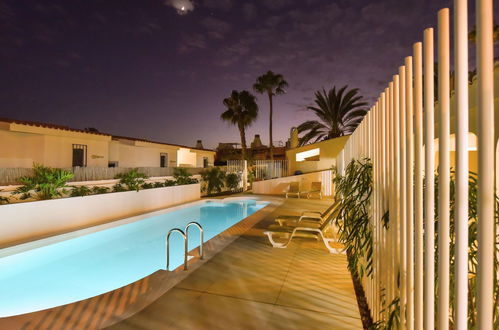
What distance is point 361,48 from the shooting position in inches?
547

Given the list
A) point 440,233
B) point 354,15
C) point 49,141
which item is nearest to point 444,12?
point 440,233

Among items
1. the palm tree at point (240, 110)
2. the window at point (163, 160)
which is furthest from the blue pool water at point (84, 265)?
the palm tree at point (240, 110)

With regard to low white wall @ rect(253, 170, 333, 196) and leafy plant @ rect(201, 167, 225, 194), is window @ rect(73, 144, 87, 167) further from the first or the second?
low white wall @ rect(253, 170, 333, 196)

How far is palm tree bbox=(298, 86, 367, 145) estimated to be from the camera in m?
19.2

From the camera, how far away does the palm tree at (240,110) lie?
20.9 meters

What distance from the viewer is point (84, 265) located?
5.72 meters

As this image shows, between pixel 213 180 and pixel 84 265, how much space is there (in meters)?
10.8

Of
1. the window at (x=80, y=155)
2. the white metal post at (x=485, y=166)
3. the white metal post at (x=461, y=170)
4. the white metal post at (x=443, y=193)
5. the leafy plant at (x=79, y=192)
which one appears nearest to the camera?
the white metal post at (x=485, y=166)

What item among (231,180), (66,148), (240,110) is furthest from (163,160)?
(66,148)

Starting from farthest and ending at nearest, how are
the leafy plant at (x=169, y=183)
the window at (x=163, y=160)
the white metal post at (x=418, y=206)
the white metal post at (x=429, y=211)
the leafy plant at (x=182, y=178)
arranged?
the window at (x=163, y=160)
the leafy plant at (x=182, y=178)
the leafy plant at (x=169, y=183)
the white metal post at (x=418, y=206)
the white metal post at (x=429, y=211)

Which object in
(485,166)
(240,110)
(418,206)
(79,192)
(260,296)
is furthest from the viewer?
(240,110)

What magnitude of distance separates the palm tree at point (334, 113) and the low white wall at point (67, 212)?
44.8 ft

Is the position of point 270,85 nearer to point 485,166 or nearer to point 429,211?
point 429,211

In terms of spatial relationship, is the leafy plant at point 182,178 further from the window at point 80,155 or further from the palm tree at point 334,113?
the palm tree at point 334,113
